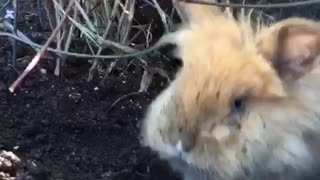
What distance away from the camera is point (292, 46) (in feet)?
7.61

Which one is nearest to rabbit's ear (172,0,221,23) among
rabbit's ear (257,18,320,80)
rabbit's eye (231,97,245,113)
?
rabbit's ear (257,18,320,80)

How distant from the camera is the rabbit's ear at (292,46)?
7.42ft

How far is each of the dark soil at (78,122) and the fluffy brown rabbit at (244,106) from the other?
62cm

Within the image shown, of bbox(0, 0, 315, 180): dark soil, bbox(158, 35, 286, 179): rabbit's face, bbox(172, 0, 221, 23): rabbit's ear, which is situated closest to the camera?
bbox(158, 35, 286, 179): rabbit's face

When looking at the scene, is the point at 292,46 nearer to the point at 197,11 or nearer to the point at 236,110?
the point at 236,110

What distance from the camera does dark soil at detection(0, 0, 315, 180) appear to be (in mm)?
3043

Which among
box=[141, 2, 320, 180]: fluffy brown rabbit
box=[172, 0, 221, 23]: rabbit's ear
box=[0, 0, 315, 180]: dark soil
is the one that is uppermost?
box=[172, 0, 221, 23]: rabbit's ear

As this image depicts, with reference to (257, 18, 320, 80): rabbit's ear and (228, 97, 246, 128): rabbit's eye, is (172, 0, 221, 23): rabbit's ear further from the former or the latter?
(228, 97, 246, 128): rabbit's eye

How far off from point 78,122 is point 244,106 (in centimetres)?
108

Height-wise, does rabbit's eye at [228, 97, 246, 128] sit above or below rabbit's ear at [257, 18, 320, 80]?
below

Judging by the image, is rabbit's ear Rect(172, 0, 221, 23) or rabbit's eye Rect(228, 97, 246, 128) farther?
rabbit's ear Rect(172, 0, 221, 23)

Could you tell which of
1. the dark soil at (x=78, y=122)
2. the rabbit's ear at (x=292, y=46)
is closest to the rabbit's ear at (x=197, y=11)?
the rabbit's ear at (x=292, y=46)

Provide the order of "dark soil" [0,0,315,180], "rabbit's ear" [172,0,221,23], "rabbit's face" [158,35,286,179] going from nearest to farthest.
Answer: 1. "rabbit's face" [158,35,286,179]
2. "rabbit's ear" [172,0,221,23]
3. "dark soil" [0,0,315,180]

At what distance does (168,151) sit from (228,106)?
22cm
